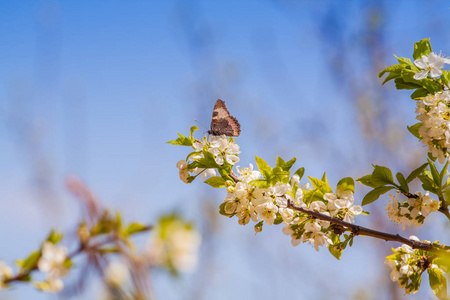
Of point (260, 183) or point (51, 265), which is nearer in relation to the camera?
point (260, 183)

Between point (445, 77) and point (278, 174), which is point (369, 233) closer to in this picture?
point (278, 174)

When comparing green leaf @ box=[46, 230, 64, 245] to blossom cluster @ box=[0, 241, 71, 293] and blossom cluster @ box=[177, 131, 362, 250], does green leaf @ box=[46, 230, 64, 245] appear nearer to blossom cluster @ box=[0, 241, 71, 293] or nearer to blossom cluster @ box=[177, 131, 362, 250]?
blossom cluster @ box=[0, 241, 71, 293]

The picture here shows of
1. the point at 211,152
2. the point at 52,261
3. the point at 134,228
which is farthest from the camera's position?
the point at 52,261

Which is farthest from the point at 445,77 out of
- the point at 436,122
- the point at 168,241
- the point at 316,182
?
the point at 168,241

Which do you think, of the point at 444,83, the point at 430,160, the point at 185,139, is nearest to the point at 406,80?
the point at 444,83

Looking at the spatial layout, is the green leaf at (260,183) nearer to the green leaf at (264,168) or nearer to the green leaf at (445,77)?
the green leaf at (264,168)

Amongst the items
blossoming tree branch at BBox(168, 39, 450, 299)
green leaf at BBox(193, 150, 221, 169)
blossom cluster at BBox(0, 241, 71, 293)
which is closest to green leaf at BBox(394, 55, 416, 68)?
blossoming tree branch at BBox(168, 39, 450, 299)
